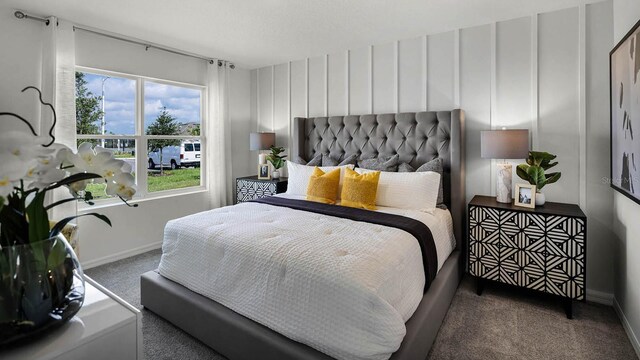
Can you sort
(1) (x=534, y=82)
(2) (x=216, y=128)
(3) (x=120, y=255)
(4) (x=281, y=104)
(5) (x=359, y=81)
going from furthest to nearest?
(4) (x=281, y=104) < (2) (x=216, y=128) < (5) (x=359, y=81) < (3) (x=120, y=255) < (1) (x=534, y=82)

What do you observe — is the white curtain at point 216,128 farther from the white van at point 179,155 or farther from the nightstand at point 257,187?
the nightstand at point 257,187

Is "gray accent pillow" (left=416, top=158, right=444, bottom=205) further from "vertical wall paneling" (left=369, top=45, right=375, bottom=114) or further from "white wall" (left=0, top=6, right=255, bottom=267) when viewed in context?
"white wall" (left=0, top=6, right=255, bottom=267)

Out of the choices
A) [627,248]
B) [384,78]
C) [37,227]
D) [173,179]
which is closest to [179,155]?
[173,179]

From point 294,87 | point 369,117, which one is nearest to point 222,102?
point 294,87

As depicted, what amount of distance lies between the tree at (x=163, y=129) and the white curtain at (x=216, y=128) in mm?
426

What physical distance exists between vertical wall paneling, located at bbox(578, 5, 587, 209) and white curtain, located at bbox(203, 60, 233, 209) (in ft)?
13.2

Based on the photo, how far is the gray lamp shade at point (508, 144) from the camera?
268 cm

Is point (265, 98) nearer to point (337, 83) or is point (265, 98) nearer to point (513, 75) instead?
point (337, 83)

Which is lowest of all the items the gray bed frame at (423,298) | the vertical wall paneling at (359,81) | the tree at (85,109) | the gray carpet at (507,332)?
the gray carpet at (507,332)

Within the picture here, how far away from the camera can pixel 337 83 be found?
4164 mm

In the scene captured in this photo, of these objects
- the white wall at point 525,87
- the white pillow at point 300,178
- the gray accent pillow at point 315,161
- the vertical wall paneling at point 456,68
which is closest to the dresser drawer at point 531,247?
the white wall at point 525,87

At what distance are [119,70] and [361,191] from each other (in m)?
3.04

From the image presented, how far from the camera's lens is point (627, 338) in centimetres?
219

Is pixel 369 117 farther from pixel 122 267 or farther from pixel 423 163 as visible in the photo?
pixel 122 267
